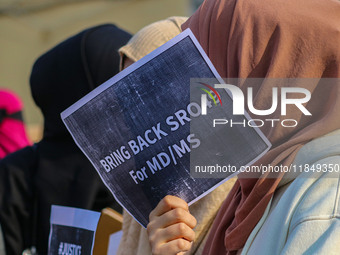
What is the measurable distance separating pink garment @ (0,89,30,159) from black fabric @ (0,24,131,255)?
2.34 feet

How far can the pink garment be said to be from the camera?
3158 mm

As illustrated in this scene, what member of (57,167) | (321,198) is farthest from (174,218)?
(57,167)

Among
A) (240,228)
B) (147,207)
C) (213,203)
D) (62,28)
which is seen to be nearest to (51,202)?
(213,203)

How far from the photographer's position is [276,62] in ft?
3.90

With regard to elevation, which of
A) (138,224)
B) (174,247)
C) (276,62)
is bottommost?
(138,224)

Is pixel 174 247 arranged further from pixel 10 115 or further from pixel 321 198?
pixel 10 115

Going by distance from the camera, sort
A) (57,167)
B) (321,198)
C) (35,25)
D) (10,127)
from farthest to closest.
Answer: (35,25), (10,127), (57,167), (321,198)

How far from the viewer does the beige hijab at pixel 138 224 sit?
4.97ft

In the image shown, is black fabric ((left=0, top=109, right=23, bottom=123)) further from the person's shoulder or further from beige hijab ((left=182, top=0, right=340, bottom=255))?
the person's shoulder

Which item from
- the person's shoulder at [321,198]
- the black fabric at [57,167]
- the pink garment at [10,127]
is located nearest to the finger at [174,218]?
the person's shoulder at [321,198]

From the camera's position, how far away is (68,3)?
927 cm

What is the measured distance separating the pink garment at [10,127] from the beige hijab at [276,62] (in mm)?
2105

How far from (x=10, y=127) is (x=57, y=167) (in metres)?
0.90

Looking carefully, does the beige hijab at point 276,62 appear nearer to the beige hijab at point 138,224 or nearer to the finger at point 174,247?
the finger at point 174,247
